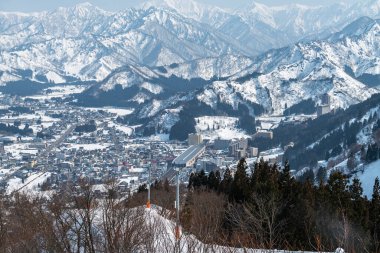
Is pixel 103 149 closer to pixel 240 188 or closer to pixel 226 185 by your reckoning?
pixel 226 185

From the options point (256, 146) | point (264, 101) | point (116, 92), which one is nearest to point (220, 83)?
point (264, 101)

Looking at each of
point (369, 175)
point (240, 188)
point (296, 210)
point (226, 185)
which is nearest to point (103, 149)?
point (369, 175)

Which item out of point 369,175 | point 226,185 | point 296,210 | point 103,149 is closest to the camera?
point 296,210

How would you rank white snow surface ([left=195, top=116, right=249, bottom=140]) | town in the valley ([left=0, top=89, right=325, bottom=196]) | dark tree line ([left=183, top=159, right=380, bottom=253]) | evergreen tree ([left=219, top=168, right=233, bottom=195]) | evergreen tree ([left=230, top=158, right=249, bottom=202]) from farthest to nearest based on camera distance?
white snow surface ([left=195, top=116, right=249, bottom=140])
town in the valley ([left=0, top=89, right=325, bottom=196])
evergreen tree ([left=219, top=168, right=233, bottom=195])
evergreen tree ([left=230, top=158, right=249, bottom=202])
dark tree line ([left=183, top=159, right=380, bottom=253])

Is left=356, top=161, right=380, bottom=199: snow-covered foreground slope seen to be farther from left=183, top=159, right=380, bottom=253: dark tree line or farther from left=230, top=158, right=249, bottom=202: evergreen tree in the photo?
left=183, top=159, right=380, bottom=253: dark tree line

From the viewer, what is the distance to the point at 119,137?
117875 mm

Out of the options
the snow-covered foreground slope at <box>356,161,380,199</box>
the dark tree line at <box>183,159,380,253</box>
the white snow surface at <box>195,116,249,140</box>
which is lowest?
the snow-covered foreground slope at <box>356,161,380,199</box>

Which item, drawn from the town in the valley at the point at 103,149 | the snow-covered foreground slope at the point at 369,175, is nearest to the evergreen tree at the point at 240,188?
the snow-covered foreground slope at the point at 369,175

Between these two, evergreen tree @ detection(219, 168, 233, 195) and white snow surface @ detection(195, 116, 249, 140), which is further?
white snow surface @ detection(195, 116, 249, 140)

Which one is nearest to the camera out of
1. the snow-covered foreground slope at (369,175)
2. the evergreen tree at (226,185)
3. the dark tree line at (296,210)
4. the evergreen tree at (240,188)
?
the dark tree line at (296,210)

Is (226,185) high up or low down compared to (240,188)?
down

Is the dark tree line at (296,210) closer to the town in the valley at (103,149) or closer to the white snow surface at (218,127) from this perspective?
the town in the valley at (103,149)

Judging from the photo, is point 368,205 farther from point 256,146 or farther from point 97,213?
point 256,146

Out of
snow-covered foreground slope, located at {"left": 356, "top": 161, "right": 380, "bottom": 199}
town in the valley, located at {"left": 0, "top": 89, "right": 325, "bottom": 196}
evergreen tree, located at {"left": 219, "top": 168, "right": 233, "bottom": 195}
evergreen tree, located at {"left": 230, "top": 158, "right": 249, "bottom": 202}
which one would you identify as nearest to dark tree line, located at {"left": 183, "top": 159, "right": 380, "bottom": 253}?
evergreen tree, located at {"left": 230, "top": 158, "right": 249, "bottom": 202}
